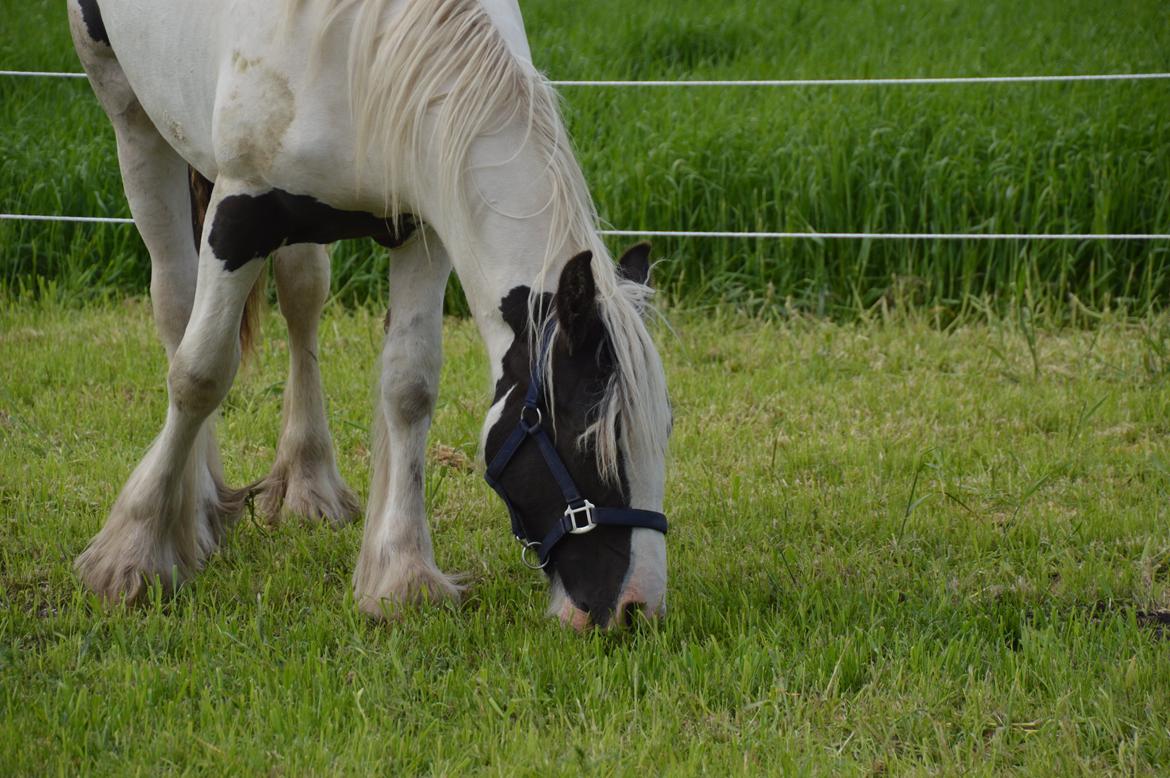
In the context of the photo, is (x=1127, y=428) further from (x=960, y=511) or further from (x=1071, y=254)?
(x=1071, y=254)

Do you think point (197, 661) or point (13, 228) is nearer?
point (197, 661)

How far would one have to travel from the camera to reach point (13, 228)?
7047mm

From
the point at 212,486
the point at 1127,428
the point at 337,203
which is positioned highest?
the point at 337,203

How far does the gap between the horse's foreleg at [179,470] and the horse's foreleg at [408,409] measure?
1.38ft

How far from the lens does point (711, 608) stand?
129 inches

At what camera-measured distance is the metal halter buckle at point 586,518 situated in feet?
9.34

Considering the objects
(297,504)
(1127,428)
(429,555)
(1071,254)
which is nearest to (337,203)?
(429,555)

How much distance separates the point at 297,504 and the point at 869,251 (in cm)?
362

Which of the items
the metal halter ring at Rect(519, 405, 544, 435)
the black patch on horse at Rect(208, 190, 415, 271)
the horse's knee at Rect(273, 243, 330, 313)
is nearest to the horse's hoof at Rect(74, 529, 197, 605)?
the black patch on horse at Rect(208, 190, 415, 271)

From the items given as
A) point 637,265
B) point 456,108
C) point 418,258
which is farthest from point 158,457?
Answer: point 637,265

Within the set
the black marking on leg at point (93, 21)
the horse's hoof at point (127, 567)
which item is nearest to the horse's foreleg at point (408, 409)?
the horse's hoof at point (127, 567)

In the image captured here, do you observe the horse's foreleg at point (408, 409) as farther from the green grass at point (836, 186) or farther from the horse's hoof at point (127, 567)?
the green grass at point (836, 186)

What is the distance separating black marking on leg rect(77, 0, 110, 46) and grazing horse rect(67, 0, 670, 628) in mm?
200

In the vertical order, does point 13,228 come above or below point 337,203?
below
